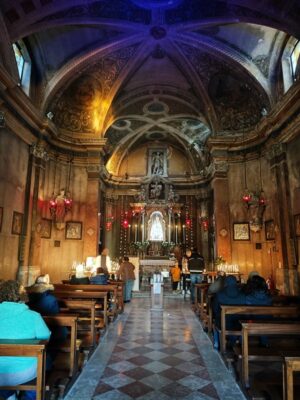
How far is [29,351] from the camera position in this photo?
260 cm

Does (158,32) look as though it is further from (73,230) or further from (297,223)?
(73,230)

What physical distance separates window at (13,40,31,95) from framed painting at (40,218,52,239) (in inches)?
210

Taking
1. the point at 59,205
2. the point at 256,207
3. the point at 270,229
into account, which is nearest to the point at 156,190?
the point at 59,205

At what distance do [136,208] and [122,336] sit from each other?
13.1 metres

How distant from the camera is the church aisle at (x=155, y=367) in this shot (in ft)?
12.1

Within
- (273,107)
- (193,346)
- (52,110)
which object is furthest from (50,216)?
(273,107)

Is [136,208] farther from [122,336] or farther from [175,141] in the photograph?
[122,336]

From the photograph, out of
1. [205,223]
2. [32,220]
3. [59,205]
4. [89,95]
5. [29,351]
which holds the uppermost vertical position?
[89,95]

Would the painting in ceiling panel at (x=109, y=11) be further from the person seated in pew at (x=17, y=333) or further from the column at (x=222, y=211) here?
the person seated in pew at (x=17, y=333)

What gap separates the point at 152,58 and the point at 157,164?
27.8ft

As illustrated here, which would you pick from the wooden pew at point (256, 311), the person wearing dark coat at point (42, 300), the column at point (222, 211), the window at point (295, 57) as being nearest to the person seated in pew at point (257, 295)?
the wooden pew at point (256, 311)

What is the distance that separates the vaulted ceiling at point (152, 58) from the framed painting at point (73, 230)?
12.9ft

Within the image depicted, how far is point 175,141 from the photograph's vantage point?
20469mm

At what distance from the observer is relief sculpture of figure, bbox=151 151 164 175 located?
20589 mm
